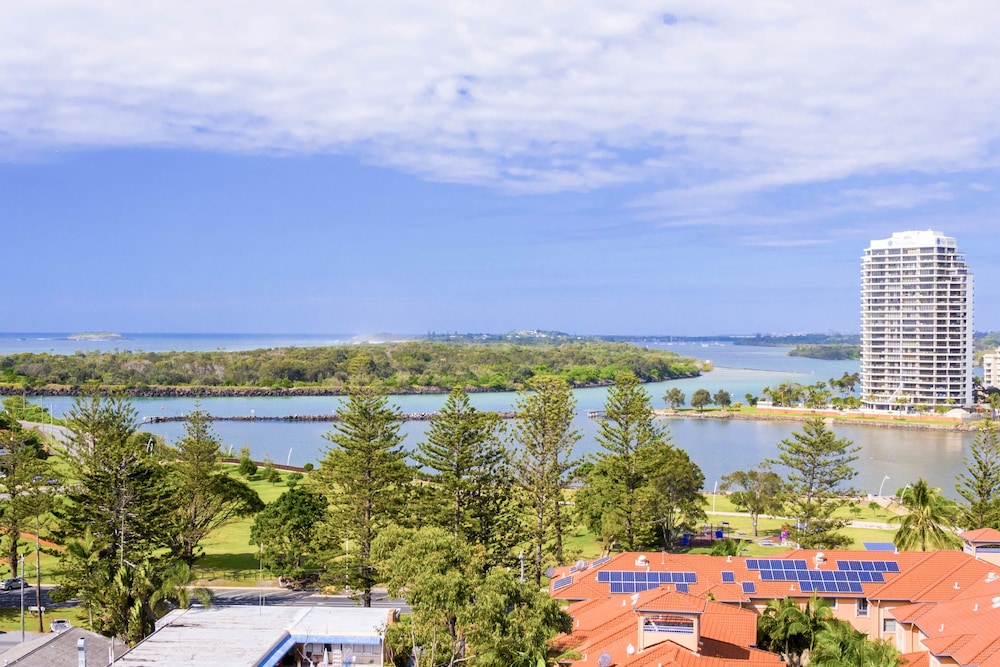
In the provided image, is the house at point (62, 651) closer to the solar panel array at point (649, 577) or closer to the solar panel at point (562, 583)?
the solar panel at point (562, 583)

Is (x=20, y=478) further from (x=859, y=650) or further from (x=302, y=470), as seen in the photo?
(x=302, y=470)

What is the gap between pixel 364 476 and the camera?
20094 mm

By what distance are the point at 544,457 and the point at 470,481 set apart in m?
2.50

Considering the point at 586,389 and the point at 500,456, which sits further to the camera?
the point at 586,389

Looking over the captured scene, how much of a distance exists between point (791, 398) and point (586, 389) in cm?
3310

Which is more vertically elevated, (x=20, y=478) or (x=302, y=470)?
(x=20, y=478)

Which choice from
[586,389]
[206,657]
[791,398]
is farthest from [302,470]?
[586,389]

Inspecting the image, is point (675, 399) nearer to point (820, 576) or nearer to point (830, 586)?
point (820, 576)

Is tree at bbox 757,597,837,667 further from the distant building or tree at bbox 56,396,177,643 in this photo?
the distant building

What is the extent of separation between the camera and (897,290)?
8038 cm

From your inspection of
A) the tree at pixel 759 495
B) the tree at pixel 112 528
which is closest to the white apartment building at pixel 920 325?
the tree at pixel 759 495

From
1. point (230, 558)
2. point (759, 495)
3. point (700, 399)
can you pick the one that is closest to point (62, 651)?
point (230, 558)

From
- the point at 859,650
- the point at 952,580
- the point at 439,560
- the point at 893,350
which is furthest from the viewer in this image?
the point at 893,350

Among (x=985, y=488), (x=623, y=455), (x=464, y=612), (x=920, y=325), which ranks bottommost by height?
(x=985, y=488)
